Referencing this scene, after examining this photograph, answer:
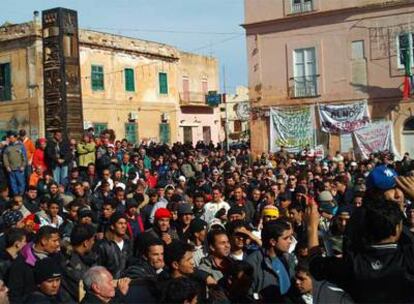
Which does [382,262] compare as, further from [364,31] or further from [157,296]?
[364,31]

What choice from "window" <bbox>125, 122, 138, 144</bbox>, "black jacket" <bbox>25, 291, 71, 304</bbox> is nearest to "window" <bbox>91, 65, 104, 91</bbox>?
"window" <bbox>125, 122, 138, 144</bbox>

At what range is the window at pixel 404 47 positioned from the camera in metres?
24.5

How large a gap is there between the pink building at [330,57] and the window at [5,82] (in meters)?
11.8

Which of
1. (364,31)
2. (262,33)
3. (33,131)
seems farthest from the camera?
(33,131)

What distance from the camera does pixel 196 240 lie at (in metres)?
7.05

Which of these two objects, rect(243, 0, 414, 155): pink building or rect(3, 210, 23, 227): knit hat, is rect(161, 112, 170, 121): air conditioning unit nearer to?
rect(243, 0, 414, 155): pink building

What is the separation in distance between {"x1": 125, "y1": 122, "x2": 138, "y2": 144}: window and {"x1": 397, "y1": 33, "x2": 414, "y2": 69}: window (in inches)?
597

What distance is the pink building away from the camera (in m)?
24.7

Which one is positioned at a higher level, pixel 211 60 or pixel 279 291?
pixel 211 60

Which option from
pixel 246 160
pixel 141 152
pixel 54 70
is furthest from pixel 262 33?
pixel 54 70

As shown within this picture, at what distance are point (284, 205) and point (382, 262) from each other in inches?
272

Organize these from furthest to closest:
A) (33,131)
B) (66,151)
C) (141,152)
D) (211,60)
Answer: (211,60) → (33,131) → (141,152) → (66,151)

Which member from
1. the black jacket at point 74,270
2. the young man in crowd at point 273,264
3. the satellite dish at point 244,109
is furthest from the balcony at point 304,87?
the young man in crowd at point 273,264

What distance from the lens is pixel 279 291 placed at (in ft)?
16.9
